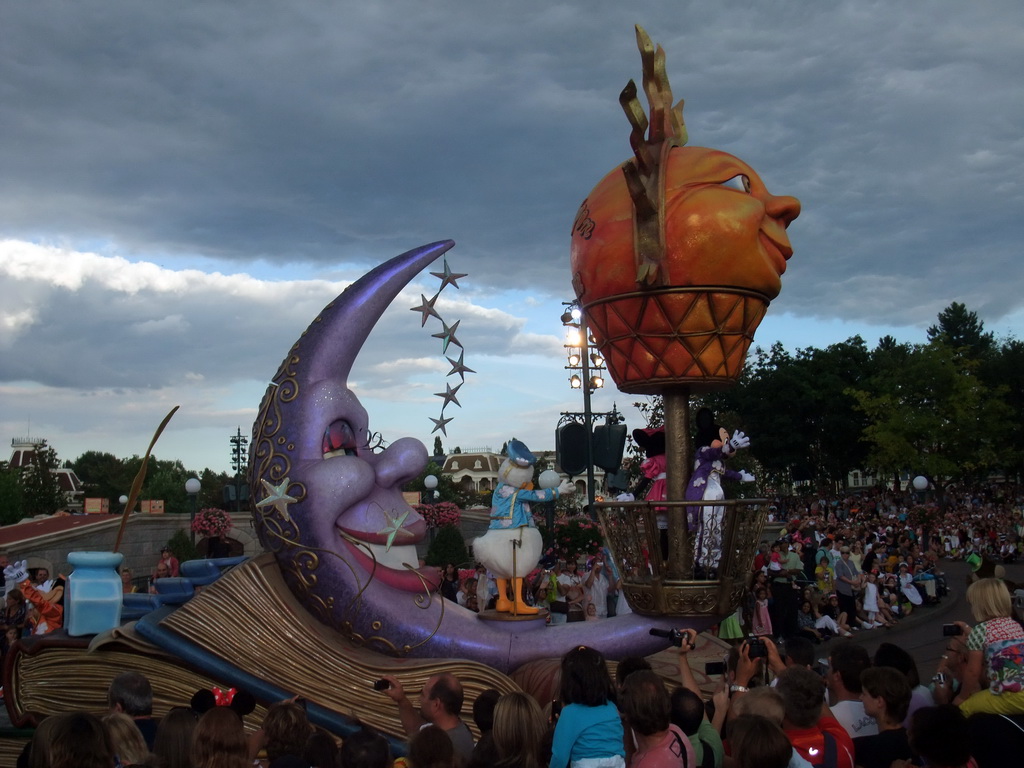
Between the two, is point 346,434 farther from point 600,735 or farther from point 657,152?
point 600,735

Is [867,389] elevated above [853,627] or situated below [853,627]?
above

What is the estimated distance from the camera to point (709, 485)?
6.97m

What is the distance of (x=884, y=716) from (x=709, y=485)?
337 centimetres

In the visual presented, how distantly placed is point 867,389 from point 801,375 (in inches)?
124

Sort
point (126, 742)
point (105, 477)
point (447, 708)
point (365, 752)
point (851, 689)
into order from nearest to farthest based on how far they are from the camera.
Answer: point (365, 752)
point (126, 742)
point (447, 708)
point (851, 689)
point (105, 477)

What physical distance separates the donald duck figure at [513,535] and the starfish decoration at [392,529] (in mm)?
750

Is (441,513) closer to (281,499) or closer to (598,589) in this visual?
(598,589)

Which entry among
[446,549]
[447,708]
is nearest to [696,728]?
[447,708]

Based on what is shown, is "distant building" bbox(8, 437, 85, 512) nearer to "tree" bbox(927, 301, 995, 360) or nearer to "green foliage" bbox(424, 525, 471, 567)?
"green foliage" bbox(424, 525, 471, 567)

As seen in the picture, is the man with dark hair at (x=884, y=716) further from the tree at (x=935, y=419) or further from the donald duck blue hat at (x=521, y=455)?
the tree at (x=935, y=419)

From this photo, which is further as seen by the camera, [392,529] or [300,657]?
[392,529]

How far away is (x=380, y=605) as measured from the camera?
7.06 meters

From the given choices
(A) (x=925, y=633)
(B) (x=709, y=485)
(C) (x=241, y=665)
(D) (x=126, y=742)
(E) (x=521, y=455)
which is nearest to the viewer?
(D) (x=126, y=742)

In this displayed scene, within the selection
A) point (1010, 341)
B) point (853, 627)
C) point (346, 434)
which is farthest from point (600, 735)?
point (1010, 341)
